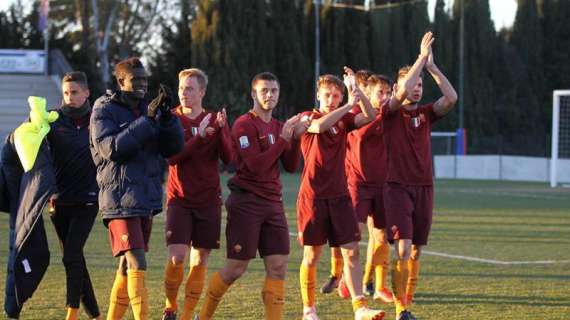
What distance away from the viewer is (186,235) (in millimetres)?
7656

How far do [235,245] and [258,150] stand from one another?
716 millimetres

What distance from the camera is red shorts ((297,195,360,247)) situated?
25.7ft

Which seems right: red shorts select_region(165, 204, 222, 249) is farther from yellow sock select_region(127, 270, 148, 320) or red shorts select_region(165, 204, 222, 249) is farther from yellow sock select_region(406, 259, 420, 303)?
yellow sock select_region(406, 259, 420, 303)

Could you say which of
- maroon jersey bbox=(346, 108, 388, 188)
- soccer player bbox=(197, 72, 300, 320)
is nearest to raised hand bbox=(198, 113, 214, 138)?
soccer player bbox=(197, 72, 300, 320)

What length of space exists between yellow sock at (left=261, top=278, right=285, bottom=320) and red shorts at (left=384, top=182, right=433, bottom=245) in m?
1.42

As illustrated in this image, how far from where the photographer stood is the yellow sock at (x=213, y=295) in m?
7.23

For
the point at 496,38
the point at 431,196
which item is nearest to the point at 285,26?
the point at 496,38

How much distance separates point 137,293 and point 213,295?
930mm

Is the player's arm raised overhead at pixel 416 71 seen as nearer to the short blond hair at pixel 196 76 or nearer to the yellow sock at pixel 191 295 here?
the short blond hair at pixel 196 76

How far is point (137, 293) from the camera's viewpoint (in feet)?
21.1

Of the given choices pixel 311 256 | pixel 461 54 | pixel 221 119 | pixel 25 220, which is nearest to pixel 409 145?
pixel 311 256

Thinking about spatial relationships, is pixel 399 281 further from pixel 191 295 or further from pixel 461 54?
pixel 461 54

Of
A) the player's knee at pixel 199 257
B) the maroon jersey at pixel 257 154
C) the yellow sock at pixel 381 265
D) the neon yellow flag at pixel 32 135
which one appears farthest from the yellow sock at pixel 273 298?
the yellow sock at pixel 381 265

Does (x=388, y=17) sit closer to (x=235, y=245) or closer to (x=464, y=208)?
(x=464, y=208)
